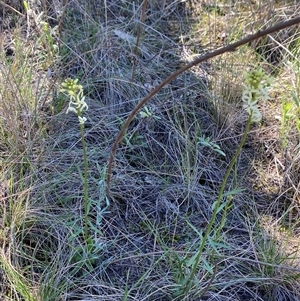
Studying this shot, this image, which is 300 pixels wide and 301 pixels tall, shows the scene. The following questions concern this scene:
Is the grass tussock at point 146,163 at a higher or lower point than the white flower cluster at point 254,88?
lower

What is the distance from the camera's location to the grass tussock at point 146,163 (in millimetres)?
1365

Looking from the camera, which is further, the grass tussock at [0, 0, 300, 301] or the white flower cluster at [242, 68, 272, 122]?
the grass tussock at [0, 0, 300, 301]

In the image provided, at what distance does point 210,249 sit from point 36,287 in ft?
1.92

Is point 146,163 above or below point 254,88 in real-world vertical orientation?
below

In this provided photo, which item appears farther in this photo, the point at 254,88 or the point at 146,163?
the point at 146,163

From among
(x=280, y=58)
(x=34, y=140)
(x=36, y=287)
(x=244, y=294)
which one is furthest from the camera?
(x=280, y=58)

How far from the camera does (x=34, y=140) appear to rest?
5.58 ft

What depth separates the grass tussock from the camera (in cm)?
137

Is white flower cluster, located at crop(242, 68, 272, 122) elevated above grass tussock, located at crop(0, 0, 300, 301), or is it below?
above

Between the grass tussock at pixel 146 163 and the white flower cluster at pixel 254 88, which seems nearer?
the white flower cluster at pixel 254 88

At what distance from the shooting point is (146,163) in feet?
5.85

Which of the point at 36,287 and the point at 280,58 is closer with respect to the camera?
the point at 36,287

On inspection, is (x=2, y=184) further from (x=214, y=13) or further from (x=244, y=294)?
(x=214, y=13)

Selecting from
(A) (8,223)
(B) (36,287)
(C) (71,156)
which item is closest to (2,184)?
(A) (8,223)
